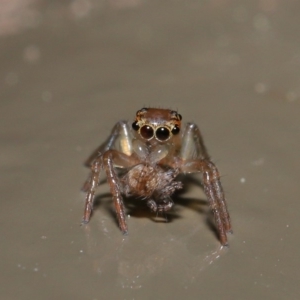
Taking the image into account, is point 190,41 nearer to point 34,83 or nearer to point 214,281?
point 34,83

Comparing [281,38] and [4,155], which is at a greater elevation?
[281,38]

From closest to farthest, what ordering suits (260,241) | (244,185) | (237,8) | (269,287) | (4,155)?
(269,287) < (260,241) < (244,185) < (4,155) < (237,8)

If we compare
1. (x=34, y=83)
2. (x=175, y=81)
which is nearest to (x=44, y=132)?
(x=34, y=83)

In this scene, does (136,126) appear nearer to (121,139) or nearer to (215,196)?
(121,139)

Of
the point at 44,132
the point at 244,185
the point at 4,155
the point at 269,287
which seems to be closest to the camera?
the point at 269,287

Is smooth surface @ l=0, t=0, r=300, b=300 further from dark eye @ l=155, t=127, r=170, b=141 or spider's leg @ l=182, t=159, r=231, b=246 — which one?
dark eye @ l=155, t=127, r=170, b=141

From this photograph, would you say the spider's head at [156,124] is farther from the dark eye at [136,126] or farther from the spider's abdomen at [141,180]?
the spider's abdomen at [141,180]
